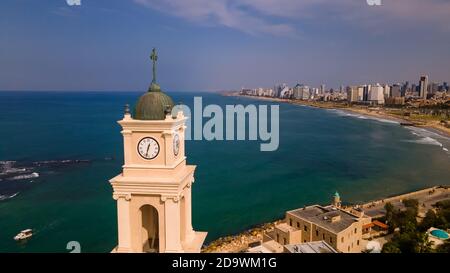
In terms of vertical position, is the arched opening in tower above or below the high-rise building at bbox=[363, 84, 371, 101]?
below

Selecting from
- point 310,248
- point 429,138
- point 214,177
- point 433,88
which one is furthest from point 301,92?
point 310,248

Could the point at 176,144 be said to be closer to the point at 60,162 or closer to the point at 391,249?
the point at 391,249

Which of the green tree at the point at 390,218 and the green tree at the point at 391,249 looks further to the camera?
the green tree at the point at 390,218

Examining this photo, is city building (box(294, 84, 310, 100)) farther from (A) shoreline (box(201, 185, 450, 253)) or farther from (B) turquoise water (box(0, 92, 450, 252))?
(A) shoreline (box(201, 185, 450, 253))

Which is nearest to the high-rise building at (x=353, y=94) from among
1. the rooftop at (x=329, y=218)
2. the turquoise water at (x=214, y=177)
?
the turquoise water at (x=214, y=177)

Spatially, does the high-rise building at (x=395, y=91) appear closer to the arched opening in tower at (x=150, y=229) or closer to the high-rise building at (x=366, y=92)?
the high-rise building at (x=366, y=92)

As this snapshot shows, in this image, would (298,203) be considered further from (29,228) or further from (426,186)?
(29,228)

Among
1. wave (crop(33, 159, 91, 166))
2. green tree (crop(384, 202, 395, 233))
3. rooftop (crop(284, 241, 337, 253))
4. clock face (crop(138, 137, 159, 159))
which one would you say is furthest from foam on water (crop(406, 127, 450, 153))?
clock face (crop(138, 137, 159, 159))
